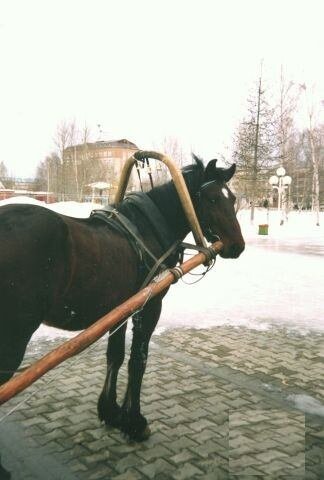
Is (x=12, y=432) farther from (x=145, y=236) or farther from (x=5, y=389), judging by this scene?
(x=145, y=236)

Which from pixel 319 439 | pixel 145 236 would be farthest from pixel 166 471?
pixel 145 236

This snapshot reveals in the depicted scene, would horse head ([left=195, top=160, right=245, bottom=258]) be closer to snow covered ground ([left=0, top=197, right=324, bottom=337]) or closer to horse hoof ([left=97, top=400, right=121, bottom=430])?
→ horse hoof ([left=97, top=400, right=121, bottom=430])

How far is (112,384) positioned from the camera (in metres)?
3.79

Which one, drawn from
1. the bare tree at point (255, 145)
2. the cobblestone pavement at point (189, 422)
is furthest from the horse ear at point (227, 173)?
the bare tree at point (255, 145)

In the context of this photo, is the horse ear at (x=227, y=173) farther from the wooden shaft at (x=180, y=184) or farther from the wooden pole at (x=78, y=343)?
the wooden pole at (x=78, y=343)

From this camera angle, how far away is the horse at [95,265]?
252 cm

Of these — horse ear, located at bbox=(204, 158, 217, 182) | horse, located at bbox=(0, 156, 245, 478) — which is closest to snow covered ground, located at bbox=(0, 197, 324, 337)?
horse, located at bbox=(0, 156, 245, 478)

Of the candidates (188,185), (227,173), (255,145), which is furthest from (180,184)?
(255,145)

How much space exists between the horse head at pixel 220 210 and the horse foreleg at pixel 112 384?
3.67 ft

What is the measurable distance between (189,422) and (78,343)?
1717 millimetres

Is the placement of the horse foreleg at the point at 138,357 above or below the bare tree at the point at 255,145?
below

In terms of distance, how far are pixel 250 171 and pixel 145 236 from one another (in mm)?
27267

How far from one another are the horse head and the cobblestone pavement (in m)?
1.40

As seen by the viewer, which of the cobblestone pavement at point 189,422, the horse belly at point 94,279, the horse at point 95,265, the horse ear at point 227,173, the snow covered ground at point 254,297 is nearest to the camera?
the horse at point 95,265
